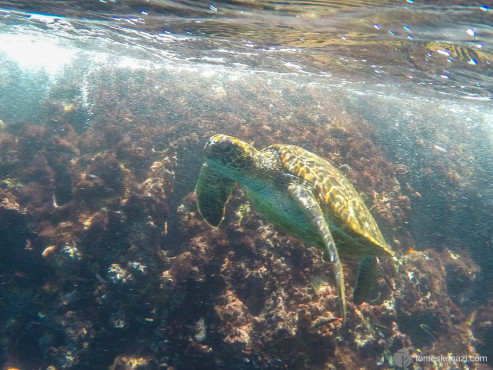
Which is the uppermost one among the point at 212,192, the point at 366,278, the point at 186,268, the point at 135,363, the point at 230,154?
the point at 230,154

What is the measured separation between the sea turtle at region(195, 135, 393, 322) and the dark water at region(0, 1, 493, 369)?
1433 mm

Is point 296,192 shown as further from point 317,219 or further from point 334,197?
point 334,197

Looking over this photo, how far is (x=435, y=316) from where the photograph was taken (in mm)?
8391

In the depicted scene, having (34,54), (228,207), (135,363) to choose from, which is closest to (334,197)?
(228,207)

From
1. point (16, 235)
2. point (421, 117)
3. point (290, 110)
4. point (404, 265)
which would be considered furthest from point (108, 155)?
point (421, 117)

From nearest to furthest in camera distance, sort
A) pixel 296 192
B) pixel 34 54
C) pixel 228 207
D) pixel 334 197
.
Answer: pixel 296 192
pixel 334 197
pixel 228 207
pixel 34 54

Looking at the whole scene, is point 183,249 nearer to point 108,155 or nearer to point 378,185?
point 108,155

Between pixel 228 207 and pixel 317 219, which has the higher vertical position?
pixel 317 219

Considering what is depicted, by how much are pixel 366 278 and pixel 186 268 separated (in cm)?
368

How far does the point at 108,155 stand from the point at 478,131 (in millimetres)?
24264

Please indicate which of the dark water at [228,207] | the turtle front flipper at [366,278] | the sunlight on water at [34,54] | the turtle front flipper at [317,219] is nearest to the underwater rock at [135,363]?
the dark water at [228,207]

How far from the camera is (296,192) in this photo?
14.1 ft

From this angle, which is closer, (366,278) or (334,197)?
(334,197)

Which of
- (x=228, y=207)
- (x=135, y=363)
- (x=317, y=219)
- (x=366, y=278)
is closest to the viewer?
(x=317, y=219)
